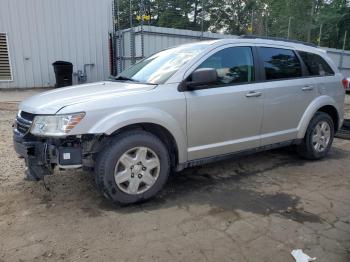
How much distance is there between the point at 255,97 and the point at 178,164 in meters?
1.35

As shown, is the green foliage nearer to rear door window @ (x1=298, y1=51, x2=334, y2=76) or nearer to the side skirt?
rear door window @ (x1=298, y1=51, x2=334, y2=76)

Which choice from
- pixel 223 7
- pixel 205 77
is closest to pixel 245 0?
Answer: pixel 223 7

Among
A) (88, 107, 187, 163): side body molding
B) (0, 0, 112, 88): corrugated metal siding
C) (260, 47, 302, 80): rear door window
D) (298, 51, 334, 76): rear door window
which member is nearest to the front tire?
(88, 107, 187, 163): side body molding

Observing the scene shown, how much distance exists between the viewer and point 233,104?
4.26m

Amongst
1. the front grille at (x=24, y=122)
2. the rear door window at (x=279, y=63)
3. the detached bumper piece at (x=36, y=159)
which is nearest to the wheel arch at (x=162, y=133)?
the detached bumper piece at (x=36, y=159)

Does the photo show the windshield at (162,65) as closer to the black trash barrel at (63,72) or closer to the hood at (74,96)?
the hood at (74,96)

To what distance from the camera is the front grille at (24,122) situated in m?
3.53

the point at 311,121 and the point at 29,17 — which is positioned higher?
the point at 29,17

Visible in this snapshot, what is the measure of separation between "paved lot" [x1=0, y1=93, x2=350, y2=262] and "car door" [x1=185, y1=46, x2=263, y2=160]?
1.75 feet

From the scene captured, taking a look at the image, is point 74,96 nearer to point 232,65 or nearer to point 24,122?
point 24,122

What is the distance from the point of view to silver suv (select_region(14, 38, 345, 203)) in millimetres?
3424

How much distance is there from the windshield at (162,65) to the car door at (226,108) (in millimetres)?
224

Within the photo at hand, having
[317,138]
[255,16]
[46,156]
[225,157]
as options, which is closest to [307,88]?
[317,138]

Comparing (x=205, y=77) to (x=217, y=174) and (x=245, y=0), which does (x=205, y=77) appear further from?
(x=245, y=0)
